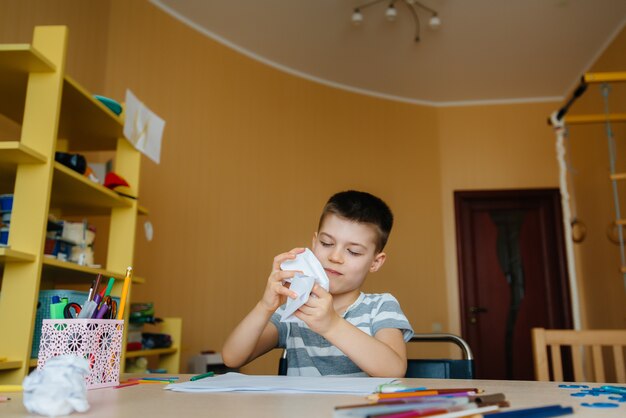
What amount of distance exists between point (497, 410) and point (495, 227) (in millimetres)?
4047

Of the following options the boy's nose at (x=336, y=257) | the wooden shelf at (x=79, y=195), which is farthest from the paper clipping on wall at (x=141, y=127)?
the boy's nose at (x=336, y=257)

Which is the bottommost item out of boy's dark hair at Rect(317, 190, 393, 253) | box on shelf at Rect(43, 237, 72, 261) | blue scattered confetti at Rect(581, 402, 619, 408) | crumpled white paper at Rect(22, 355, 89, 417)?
blue scattered confetti at Rect(581, 402, 619, 408)

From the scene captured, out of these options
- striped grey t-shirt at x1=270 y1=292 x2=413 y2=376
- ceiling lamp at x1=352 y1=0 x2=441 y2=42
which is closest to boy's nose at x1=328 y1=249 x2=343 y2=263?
striped grey t-shirt at x1=270 y1=292 x2=413 y2=376

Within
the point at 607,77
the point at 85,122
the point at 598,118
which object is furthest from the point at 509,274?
the point at 85,122

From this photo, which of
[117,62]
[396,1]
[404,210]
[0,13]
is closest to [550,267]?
[404,210]

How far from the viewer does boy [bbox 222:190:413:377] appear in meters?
1.10

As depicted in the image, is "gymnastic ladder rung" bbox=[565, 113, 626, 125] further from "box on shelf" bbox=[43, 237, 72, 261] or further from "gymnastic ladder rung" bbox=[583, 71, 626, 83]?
"box on shelf" bbox=[43, 237, 72, 261]

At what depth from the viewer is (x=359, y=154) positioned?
4.25 m

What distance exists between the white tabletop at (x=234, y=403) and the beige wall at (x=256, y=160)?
172 cm

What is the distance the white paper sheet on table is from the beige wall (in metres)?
1.71

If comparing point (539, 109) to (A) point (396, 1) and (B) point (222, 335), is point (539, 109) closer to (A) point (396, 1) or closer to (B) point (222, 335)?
(A) point (396, 1)

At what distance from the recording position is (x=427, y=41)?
3562mm

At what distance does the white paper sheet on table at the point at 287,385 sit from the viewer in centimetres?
73

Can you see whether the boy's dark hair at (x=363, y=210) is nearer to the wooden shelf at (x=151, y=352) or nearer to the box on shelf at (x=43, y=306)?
the box on shelf at (x=43, y=306)
